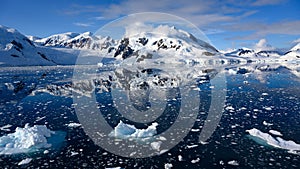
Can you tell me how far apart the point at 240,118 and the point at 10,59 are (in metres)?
81.2

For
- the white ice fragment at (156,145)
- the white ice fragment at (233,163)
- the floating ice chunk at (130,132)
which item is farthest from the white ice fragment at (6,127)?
the white ice fragment at (233,163)

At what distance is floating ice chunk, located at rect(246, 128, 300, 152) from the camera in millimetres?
9830

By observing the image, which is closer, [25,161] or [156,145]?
[25,161]

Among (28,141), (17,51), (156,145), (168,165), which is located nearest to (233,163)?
(168,165)

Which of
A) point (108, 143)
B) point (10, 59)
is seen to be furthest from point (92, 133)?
point (10, 59)

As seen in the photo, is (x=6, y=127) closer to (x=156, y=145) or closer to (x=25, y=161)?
(x=25, y=161)

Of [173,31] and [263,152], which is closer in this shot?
[263,152]

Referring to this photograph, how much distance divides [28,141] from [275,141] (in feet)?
31.9

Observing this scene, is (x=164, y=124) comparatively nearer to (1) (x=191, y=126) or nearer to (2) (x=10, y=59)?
(1) (x=191, y=126)

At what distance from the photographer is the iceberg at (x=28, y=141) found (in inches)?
391

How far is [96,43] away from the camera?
624 ft

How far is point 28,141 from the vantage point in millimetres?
10328

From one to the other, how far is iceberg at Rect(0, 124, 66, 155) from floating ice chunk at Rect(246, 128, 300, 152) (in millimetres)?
8258

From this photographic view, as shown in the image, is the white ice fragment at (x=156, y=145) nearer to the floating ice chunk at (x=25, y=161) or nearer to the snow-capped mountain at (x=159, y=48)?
the floating ice chunk at (x=25, y=161)
